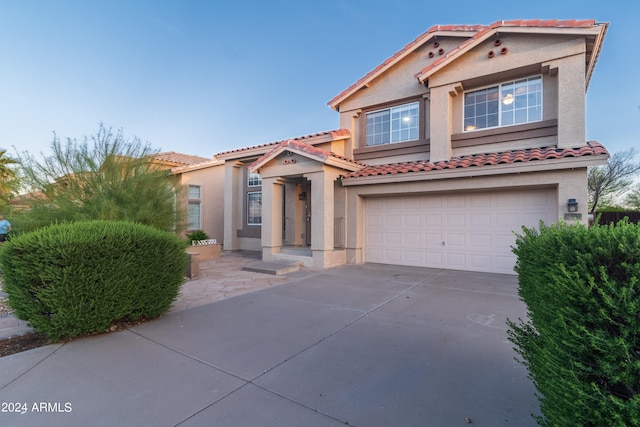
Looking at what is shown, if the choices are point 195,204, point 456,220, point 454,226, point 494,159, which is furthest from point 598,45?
point 195,204

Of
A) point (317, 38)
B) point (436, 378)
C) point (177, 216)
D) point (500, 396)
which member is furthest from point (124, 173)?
point (317, 38)

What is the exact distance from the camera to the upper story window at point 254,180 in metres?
14.5

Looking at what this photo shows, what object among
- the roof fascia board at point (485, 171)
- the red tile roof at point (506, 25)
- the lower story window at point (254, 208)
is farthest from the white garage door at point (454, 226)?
the lower story window at point (254, 208)

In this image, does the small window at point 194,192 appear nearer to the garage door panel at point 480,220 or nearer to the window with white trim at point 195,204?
the window with white trim at point 195,204

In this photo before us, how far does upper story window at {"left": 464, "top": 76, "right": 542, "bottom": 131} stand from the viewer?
8.81m

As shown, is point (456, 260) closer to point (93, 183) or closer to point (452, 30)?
point (452, 30)

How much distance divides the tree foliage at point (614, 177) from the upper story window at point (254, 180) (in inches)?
927

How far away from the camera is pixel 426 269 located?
9.43 m

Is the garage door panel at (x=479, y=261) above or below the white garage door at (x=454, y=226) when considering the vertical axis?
below

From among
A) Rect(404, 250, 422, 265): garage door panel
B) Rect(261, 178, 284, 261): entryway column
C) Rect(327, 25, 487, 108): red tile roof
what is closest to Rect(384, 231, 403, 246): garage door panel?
Rect(404, 250, 422, 265): garage door panel

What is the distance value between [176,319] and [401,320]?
152 inches

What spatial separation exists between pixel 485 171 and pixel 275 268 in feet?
22.7

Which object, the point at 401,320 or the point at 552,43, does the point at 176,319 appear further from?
the point at 552,43

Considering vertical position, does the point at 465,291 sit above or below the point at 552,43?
below
